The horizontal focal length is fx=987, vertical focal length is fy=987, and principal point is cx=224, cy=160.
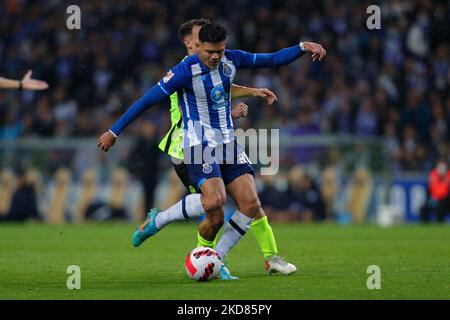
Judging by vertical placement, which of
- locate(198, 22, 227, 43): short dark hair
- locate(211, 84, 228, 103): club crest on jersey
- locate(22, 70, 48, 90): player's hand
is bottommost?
locate(211, 84, 228, 103): club crest on jersey

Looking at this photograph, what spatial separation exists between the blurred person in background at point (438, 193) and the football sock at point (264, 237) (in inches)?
444

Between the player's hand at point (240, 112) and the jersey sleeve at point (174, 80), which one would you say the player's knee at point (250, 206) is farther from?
the jersey sleeve at point (174, 80)

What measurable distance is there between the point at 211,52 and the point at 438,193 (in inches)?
485

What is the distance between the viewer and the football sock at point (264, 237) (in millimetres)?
9406

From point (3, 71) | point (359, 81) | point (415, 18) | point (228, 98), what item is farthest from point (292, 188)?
point (228, 98)

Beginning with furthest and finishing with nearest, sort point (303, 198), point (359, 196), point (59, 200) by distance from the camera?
1. point (59, 200)
2. point (303, 198)
3. point (359, 196)

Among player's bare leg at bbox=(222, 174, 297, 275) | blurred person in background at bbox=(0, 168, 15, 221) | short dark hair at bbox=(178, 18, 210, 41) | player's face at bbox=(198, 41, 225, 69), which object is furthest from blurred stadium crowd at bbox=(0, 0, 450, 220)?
player's face at bbox=(198, 41, 225, 69)

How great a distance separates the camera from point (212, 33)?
865cm

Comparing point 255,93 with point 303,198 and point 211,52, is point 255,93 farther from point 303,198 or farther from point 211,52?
point 303,198

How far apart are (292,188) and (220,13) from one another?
5.90 metres

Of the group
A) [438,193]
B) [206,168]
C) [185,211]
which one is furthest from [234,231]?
[438,193]

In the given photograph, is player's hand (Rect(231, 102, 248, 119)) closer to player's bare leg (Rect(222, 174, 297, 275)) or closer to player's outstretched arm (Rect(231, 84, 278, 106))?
player's outstretched arm (Rect(231, 84, 278, 106))

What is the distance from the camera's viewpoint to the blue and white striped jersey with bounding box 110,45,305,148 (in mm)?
8938

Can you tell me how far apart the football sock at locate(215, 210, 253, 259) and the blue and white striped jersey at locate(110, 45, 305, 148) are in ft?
2.38
